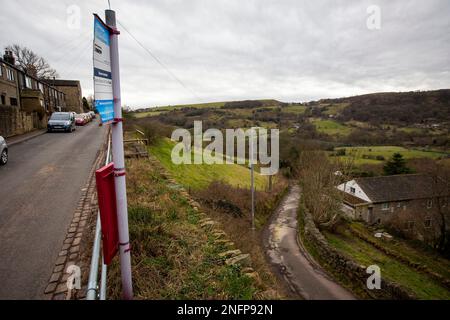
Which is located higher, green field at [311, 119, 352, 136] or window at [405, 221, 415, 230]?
green field at [311, 119, 352, 136]

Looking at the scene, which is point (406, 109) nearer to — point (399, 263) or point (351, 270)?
point (399, 263)

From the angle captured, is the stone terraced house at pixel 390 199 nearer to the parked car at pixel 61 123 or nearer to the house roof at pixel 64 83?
the parked car at pixel 61 123

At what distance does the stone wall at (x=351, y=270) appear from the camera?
1619 cm

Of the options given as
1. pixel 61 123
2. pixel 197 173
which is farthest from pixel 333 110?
pixel 61 123

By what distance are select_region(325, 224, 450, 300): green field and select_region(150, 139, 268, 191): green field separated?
12384 mm

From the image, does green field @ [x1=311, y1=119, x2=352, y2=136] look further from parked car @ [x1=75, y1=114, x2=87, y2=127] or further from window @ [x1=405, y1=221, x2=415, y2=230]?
parked car @ [x1=75, y1=114, x2=87, y2=127]

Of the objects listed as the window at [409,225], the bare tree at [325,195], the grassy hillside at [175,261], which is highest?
the grassy hillside at [175,261]

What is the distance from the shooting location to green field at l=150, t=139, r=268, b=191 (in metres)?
24.1

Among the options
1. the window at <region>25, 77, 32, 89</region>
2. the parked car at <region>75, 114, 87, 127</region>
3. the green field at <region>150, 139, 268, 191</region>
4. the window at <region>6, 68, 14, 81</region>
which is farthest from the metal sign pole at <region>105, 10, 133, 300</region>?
the window at <region>25, 77, 32, 89</region>

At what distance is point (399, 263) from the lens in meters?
24.6

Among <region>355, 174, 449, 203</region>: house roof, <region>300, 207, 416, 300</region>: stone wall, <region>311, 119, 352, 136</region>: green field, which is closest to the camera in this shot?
<region>300, 207, 416, 300</region>: stone wall

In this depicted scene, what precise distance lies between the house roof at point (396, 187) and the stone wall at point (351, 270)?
27499 mm

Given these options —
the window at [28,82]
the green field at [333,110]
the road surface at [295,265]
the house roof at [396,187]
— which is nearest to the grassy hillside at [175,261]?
the road surface at [295,265]

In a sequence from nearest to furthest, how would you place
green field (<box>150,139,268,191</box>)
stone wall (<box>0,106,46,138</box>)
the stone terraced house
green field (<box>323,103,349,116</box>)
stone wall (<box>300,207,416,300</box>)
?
1. stone wall (<box>300,207,416,300</box>)
2. stone wall (<box>0,106,46,138</box>)
3. green field (<box>150,139,268,191</box>)
4. the stone terraced house
5. green field (<box>323,103,349,116</box>)
